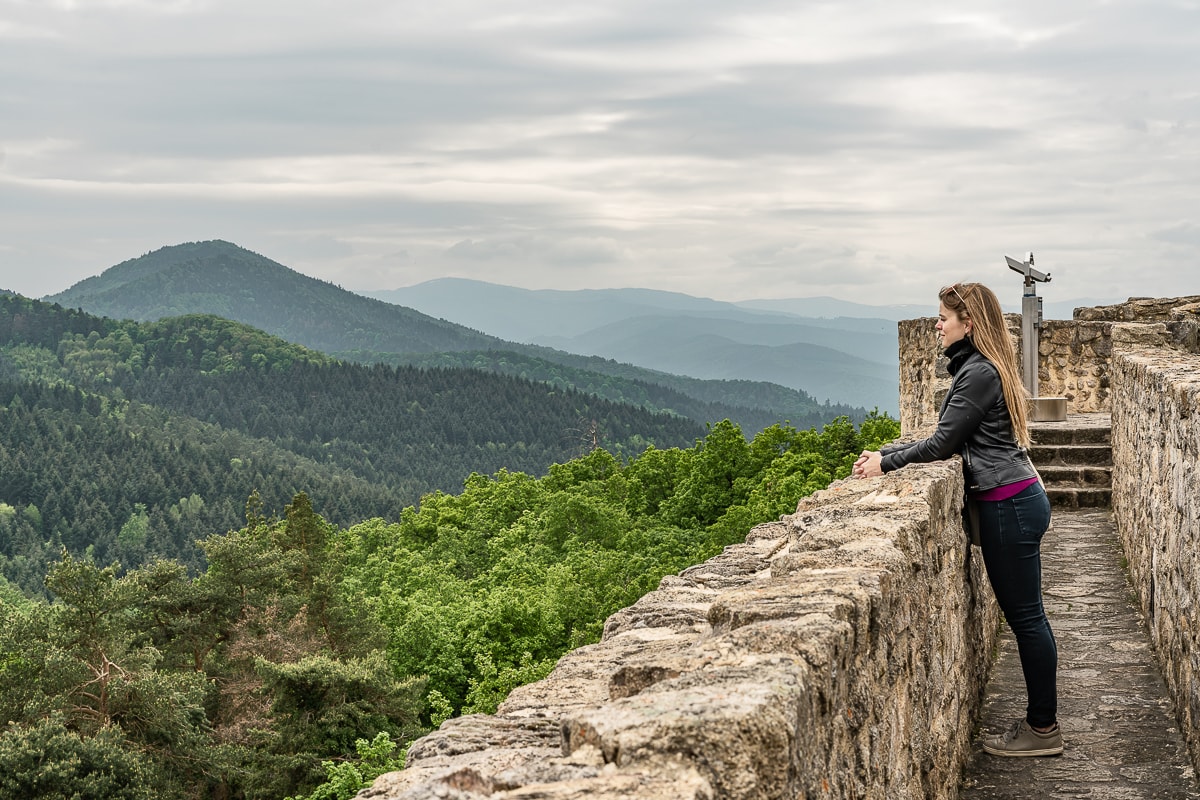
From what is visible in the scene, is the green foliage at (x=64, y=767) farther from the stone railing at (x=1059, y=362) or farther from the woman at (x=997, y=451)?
the woman at (x=997, y=451)

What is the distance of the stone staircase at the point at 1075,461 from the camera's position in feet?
33.7

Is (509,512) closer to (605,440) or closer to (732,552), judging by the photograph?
(732,552)

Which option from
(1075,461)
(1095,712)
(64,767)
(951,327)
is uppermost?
(951,327)

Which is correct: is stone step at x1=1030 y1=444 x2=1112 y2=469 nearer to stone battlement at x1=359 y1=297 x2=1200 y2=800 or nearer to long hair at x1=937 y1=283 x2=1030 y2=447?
stone battlement at x1=359 y1=297 x2=1200 y2=800

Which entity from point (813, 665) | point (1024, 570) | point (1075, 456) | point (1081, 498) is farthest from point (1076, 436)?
point (813, 665)

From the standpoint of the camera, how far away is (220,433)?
463ft

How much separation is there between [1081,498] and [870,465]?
6.31 m

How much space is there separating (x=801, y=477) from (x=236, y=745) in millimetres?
15223

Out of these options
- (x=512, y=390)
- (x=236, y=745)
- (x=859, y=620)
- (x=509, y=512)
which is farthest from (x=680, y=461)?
(x=512, y=390)

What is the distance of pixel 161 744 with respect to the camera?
28.2m

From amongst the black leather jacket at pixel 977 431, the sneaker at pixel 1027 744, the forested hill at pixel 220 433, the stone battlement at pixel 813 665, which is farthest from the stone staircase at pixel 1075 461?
the forested hill at pixel 220 433

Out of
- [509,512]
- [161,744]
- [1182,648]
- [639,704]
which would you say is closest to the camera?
[639,704]

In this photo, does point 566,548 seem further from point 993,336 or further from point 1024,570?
point 993,336

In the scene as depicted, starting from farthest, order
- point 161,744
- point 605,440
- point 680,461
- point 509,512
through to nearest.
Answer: point 605,440 → point 509,512 → point 680,461 → point 161,744
